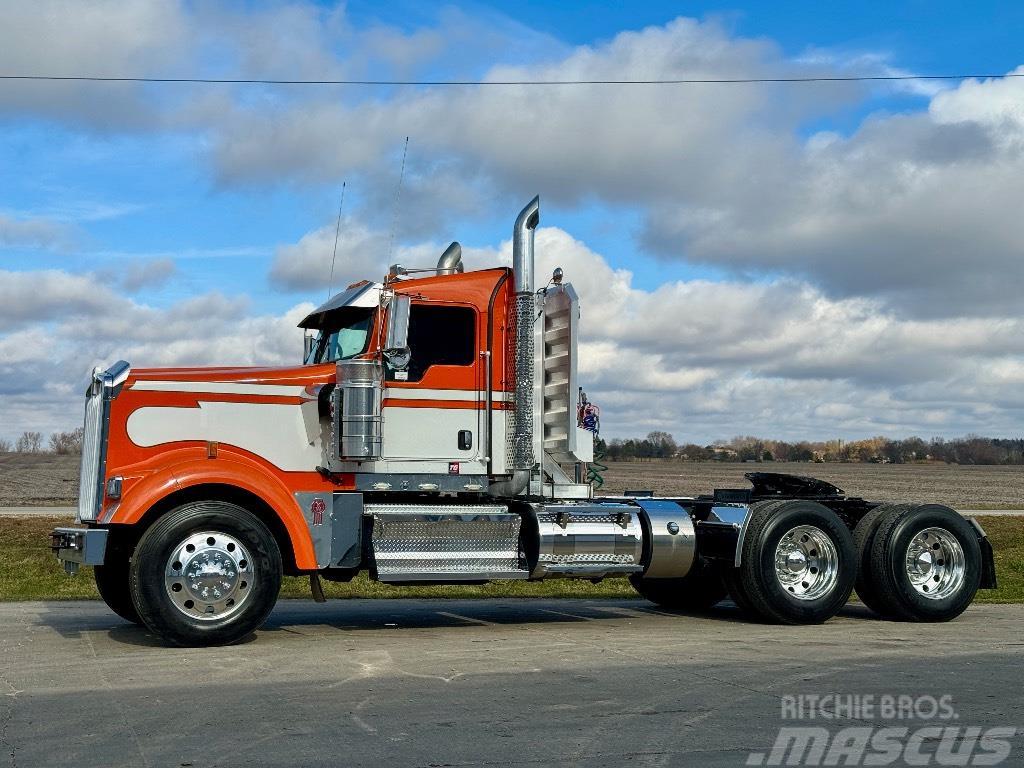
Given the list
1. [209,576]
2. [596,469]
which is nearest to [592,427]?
[596,469]

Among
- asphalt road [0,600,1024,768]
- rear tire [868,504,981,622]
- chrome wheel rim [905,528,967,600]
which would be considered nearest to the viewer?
asphalt road [0,600,1024,768]

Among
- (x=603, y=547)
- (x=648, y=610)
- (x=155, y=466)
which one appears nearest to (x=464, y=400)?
(x=603, y=547)

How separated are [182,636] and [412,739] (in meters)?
4.14

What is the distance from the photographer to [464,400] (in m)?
12.2

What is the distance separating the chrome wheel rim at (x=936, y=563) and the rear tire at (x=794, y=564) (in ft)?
3.10

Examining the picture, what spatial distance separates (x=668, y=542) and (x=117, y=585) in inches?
224

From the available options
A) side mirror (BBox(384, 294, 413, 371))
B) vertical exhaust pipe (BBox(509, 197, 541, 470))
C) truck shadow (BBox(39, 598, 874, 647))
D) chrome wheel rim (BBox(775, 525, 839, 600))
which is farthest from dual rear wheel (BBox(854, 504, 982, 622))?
side mirror (BBox(384, 294, 413, 371))

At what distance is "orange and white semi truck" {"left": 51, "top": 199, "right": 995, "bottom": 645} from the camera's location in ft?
35.2

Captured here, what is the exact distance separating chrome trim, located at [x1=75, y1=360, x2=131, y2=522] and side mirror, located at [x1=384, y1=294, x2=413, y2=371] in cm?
245

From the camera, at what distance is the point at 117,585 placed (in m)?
12.2

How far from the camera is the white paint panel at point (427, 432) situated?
11.9m

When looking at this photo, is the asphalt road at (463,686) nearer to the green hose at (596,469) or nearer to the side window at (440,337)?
the green hose at (596,469)

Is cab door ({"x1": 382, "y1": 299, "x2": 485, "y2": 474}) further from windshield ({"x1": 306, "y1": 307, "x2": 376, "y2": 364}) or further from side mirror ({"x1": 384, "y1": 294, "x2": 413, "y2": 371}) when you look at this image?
windshield ({"x1": 306, "y1": 307, "x2": 376, "y2": 364})

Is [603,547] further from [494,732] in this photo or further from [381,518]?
[494,732]
